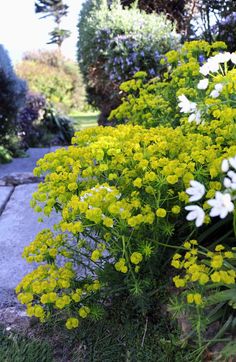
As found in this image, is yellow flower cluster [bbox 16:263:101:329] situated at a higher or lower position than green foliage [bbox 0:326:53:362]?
higher

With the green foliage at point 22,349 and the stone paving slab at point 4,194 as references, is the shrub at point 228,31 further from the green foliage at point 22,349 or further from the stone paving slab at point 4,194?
the green foliage at point 22,349

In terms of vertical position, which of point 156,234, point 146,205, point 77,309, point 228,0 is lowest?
point 77,309

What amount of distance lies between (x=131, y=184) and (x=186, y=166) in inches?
10.3

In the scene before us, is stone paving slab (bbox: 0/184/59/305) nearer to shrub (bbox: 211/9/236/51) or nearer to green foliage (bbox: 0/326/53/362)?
green foliage (bbox: 0/326/53/362)

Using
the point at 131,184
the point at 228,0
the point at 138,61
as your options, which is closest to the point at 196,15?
the point at 228,0

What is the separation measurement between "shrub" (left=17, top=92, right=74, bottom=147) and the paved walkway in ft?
11.7

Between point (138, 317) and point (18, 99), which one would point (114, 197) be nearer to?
point (138, 317)

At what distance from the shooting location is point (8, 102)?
684cm

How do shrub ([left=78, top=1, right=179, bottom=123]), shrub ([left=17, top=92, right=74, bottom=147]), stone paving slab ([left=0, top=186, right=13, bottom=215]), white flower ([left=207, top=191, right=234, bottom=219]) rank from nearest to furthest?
1. white flower ([left=207, top=191, right=234, bottom=219])
2. stone paving slab ([left=0, top=186, right=13, bottom=215])
3. shrub ([left=78, top=1, right=179, bottom=123])
4. shrub ([left=17, top=92, right=74, bottom=147])

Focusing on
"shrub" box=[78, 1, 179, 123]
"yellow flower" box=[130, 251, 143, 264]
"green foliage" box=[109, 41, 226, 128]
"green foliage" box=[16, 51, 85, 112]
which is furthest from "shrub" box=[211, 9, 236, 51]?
"green foliage" box=[16, 51, 85, 112]

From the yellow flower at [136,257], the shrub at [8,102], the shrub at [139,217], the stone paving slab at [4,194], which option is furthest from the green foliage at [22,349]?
the shrub at [8,102]

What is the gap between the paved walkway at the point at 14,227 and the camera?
8.86ft

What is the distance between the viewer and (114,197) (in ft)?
5.65

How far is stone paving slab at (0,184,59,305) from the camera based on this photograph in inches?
107
